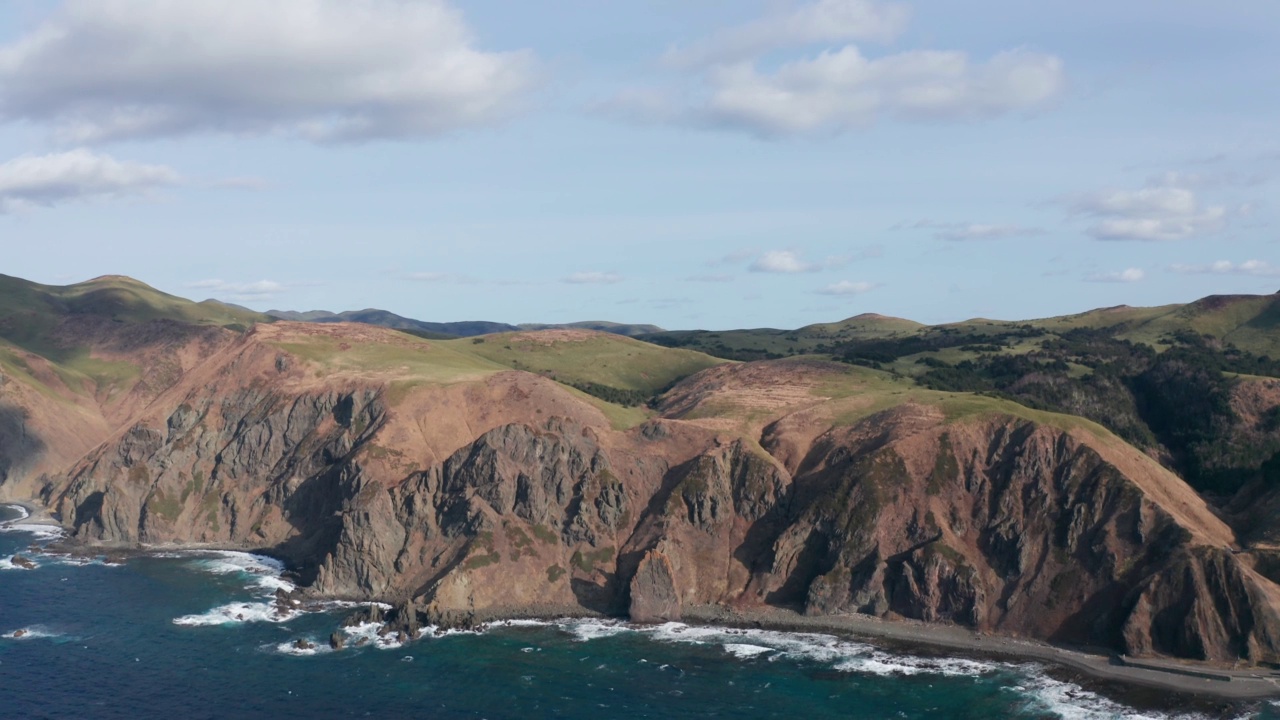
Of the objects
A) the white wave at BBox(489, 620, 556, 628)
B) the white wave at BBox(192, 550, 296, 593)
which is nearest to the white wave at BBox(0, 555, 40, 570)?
the white wave at BBox(192, 550, 296, 593)

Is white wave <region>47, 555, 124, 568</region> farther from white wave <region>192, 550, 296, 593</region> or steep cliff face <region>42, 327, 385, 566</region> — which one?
white wave <region>192, 550, 296, 593</region>

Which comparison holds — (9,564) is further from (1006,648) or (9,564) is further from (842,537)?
(1006,648)

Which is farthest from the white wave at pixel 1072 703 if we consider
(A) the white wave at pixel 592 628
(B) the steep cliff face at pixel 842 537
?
(A) the white wave at pixel 592 628

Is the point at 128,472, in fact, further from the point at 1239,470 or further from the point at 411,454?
the point at 1239,470

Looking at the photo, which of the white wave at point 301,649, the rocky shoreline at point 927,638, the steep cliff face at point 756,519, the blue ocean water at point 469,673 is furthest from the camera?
the steep cliff face at point 756,519

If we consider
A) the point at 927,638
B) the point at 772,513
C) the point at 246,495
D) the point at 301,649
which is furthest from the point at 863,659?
the point at 246,495

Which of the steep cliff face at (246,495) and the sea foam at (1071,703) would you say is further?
the steep cliff face at (246,495)

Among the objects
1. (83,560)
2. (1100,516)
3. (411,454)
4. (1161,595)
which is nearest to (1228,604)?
(1161,595)

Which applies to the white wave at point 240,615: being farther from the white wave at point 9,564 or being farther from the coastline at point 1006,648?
the coastline at point 1006,648
